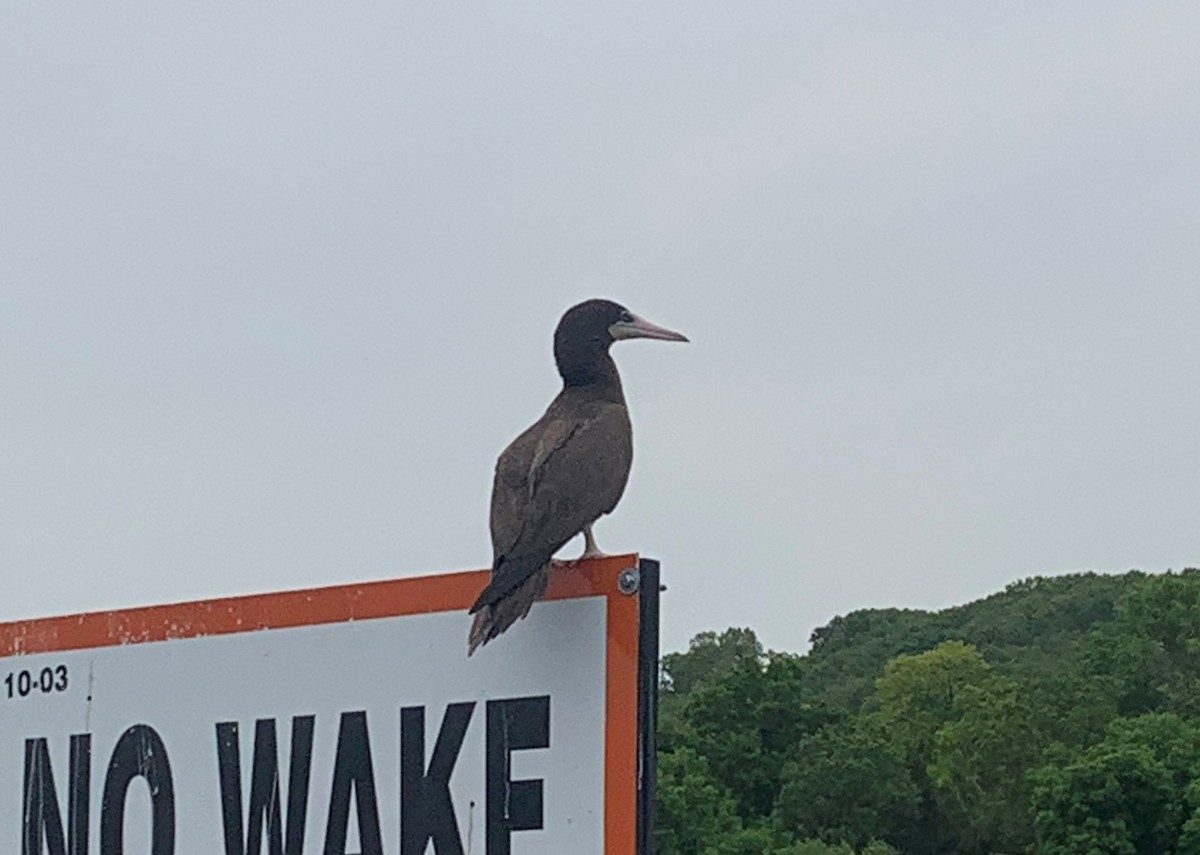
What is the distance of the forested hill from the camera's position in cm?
6353

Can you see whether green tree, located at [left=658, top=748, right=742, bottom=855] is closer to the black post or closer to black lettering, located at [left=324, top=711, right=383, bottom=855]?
black lettering, located at [left=324, top=711, right=383, bottom=855]

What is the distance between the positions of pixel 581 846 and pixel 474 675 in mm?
415

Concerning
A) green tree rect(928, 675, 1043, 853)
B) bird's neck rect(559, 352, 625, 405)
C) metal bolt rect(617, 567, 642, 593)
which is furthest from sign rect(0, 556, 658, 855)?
green tree rect(928, 675, 1043, 853)

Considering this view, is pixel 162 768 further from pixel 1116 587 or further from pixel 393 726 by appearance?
pixel 1116 587

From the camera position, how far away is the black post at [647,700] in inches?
148

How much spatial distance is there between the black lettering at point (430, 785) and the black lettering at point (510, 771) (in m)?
0.07

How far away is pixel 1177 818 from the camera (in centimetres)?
6519

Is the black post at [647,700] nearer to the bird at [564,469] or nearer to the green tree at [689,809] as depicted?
the bird at [564,469]

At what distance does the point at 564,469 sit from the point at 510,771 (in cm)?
62

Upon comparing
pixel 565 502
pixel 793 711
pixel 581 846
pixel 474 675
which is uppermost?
pixel 793 711

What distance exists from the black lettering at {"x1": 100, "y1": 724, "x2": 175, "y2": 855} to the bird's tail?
764 millimetres

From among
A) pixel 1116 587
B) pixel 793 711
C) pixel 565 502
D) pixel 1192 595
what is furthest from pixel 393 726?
pixel 1116 587

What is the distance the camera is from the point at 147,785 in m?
4.49

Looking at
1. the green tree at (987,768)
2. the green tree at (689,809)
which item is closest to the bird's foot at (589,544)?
the green tree at (689,809)
